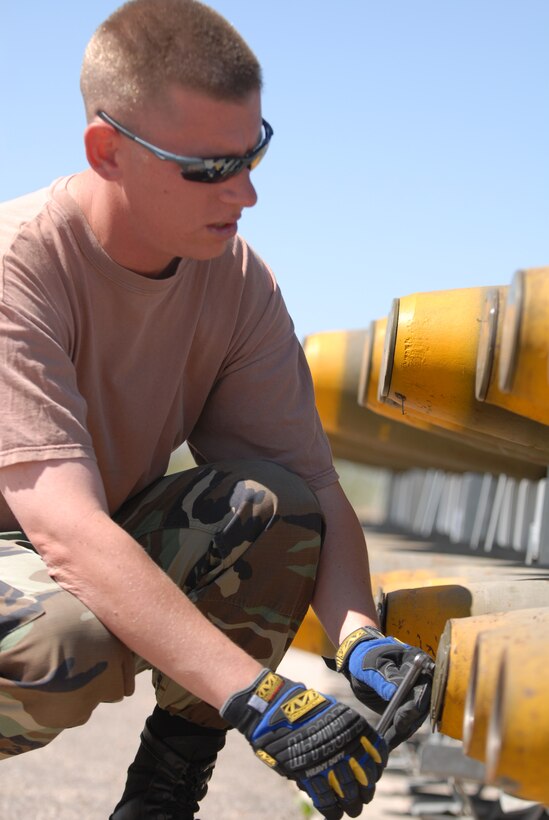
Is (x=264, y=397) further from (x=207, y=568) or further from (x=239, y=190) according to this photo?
(x=239, y=190)

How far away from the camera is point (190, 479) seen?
2.67 meters

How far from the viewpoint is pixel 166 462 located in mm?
2828

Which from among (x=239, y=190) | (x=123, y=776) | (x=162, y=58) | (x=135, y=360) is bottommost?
(x=123, y=776)

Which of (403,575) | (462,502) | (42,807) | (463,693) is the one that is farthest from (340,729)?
(462,502)

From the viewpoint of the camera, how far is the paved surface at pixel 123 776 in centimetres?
430

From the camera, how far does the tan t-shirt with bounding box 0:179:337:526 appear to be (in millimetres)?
2322

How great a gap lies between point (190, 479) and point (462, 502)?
346 centimetres

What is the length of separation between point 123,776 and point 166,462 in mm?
2546

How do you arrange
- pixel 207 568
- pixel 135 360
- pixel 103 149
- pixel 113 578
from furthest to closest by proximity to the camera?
pixel 135 360 → pixel 207 568 → pixel 103 149 → pixel 113 578

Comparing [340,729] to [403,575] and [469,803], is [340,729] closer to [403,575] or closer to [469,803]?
[403,575]

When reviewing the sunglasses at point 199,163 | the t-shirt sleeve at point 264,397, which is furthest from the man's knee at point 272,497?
the sunglasses at point 199,163

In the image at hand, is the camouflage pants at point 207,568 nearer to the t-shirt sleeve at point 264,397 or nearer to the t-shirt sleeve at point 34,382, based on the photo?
the t-shirt sleeve at point 264,397

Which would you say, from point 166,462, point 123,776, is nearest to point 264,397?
point 166,462

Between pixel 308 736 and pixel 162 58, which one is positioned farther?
pixel 162 58
